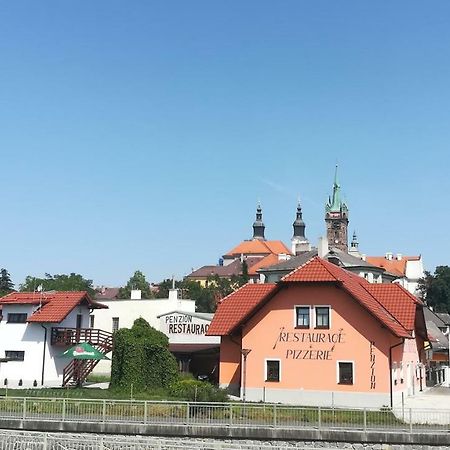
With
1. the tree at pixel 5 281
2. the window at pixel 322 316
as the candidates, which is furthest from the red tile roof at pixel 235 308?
the tree at pixel 5 281

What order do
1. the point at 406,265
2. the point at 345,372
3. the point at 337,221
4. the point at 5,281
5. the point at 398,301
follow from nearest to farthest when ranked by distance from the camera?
the point at 345,372 → the point at 398,301 → the point at 5,281 → the point at 406,265 → the point at 337,221

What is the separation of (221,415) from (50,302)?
21.9m

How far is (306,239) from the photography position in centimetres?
18988

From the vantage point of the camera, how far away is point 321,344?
100 feet

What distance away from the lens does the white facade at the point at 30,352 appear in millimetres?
38688

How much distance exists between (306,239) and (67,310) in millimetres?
154049

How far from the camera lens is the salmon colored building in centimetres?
2958

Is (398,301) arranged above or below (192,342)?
above

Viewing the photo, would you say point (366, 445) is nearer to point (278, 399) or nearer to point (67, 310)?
point (278, 399)

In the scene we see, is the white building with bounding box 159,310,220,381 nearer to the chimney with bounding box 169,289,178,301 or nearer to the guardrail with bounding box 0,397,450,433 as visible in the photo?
the chimney with bounding box 169,289,178,301

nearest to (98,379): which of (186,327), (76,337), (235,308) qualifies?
(76,337)

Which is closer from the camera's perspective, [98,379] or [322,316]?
[322,316]

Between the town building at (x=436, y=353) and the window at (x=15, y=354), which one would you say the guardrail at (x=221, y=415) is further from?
the town building at (x=436, y=353)

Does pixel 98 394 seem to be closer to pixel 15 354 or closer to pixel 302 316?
pixel 302 316
